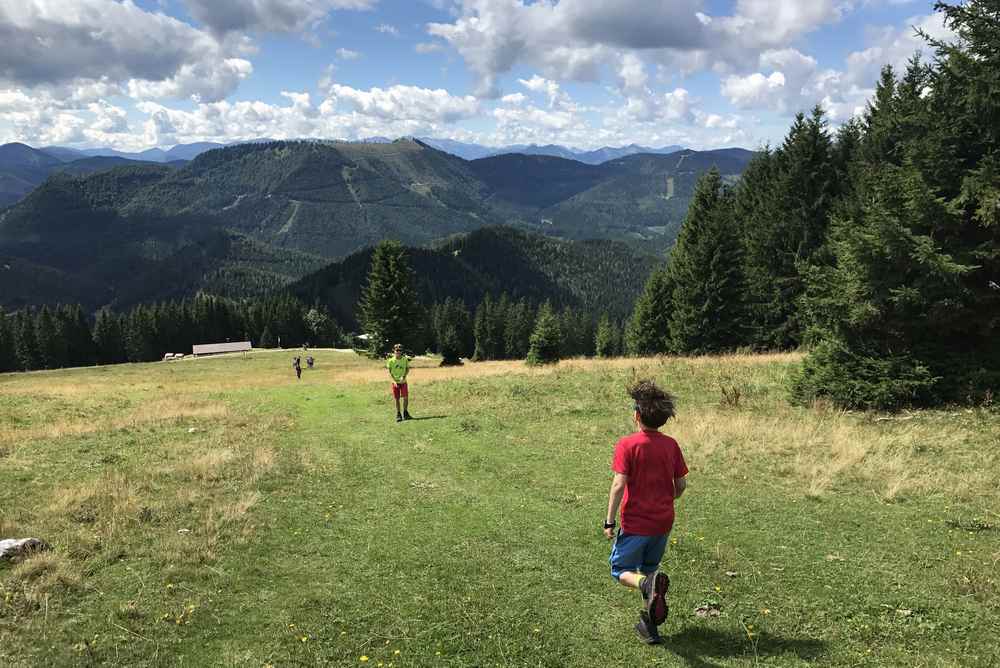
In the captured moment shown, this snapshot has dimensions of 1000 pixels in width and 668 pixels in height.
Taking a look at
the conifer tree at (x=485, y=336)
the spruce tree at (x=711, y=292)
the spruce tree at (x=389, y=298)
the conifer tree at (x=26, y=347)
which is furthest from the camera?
the conifer tree at (x=485, y=336)

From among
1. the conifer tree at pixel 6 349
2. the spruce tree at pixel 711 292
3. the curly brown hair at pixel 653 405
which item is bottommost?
the conifer tree at pixel 6 349

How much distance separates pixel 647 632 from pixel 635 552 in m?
0.87

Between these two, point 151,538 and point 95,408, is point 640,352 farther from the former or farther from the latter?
point 151,538

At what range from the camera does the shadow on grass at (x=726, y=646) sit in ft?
18.3

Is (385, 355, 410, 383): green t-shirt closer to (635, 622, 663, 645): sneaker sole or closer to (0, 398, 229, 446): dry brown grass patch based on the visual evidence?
(0, 398, 229, 446): dry brown grass patch

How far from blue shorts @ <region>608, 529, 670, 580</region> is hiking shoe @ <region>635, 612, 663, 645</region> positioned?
486 mm

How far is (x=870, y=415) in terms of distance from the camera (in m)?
14.4

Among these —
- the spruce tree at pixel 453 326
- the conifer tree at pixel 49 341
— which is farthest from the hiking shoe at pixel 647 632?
the conifer tree at pixel 49 341

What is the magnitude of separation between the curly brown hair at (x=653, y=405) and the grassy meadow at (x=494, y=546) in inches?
96.2

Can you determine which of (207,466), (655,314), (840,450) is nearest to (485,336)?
(655,314)

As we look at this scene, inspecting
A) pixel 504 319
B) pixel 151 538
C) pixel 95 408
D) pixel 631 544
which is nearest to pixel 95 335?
pixel 504 319

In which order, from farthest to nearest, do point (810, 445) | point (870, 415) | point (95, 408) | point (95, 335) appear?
point (95, 335)
point (95, 408)
point (870, 415)
point (810, 445)

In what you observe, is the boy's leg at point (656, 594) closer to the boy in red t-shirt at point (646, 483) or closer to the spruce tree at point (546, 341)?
the boy in red t-shirt at point (646, 483)

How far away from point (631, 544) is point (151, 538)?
314 inches
